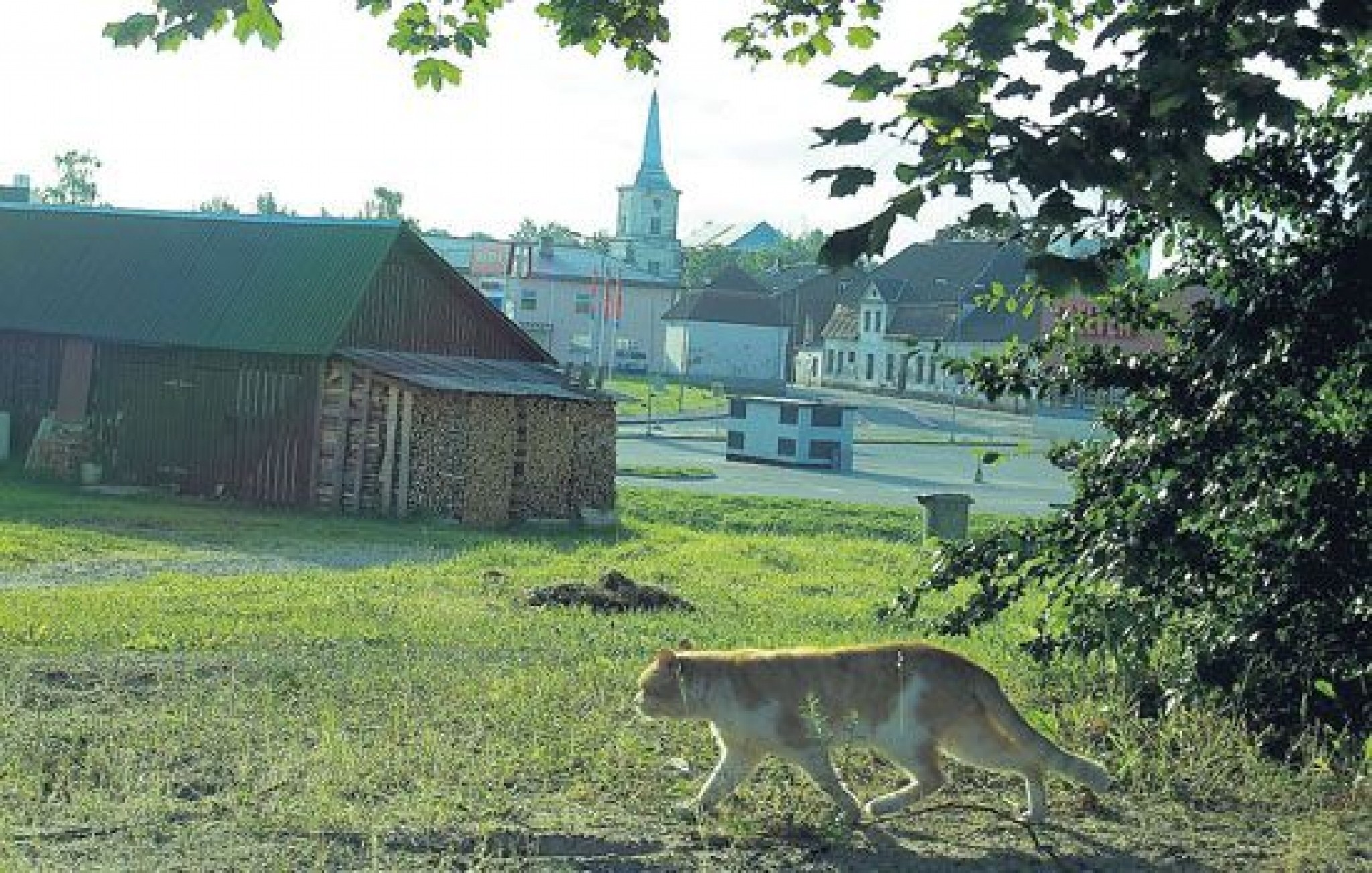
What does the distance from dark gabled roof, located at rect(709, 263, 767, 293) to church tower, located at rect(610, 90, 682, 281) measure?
33.8 metres

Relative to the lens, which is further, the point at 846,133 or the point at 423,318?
the point at 423,318

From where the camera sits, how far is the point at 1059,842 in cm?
813

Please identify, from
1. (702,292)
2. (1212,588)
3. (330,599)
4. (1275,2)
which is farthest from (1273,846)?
(702,292)

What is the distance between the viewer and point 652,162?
6555 inches

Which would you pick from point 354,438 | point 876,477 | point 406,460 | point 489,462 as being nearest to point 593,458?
point 489,462

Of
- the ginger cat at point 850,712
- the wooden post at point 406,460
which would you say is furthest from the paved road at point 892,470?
the ginger cat at point 850,712

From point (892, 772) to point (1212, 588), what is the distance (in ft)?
7.65

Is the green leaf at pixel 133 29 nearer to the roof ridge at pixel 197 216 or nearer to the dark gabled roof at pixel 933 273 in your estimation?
the roof ridge at pixel 197 216

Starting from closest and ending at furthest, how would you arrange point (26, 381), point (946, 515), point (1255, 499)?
1. point (1255, 499)
2. point (946, 515)
3. point (26, 381)

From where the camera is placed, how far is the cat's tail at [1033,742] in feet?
27.5

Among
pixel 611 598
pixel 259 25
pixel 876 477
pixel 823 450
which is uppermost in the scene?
pixel 259 25

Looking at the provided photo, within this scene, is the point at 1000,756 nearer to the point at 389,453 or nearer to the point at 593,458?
the point at 389,453

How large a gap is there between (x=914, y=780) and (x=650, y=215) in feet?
519

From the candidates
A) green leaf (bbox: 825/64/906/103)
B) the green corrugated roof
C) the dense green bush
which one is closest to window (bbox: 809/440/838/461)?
the green corrugated roof
